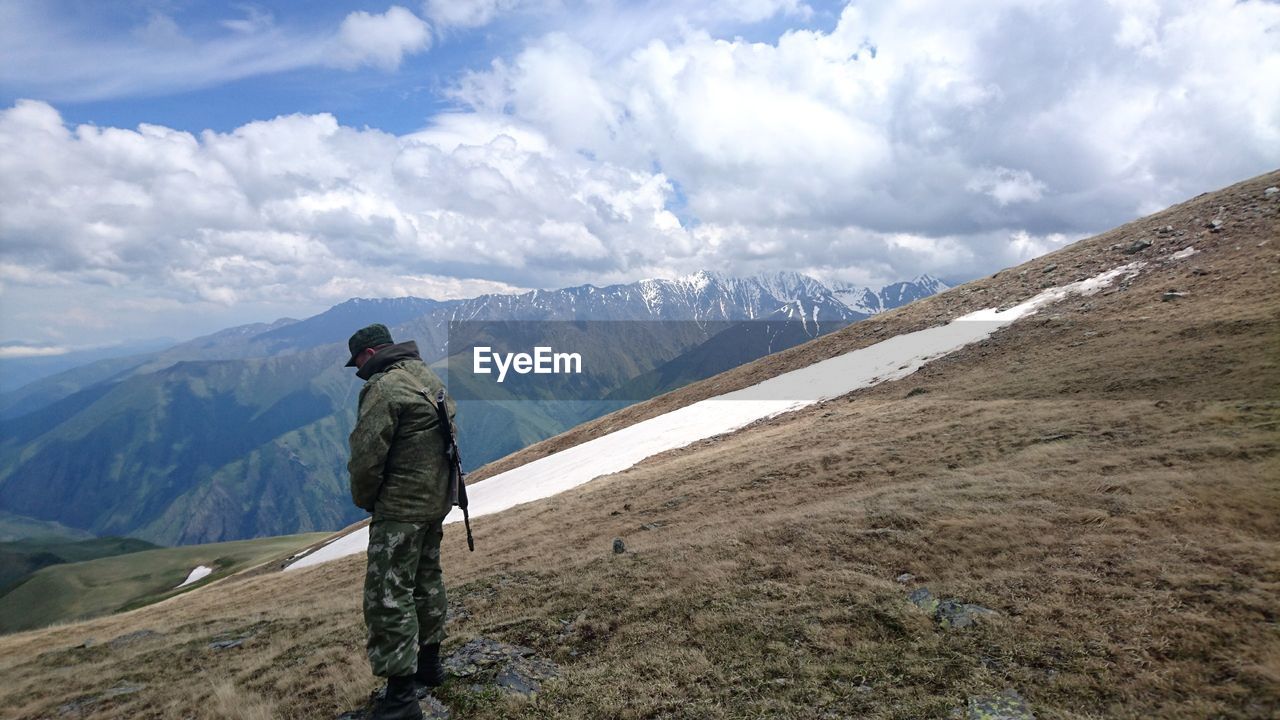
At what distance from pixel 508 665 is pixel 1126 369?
76.9ft

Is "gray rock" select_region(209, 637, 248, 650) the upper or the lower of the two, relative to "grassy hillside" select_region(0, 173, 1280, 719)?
upper

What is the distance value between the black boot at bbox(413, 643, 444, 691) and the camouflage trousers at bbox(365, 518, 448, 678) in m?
0.50

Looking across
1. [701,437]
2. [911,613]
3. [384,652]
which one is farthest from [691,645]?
[701,437]

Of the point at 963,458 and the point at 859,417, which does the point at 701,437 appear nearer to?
the point at 859,417

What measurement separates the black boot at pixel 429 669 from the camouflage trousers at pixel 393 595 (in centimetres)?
50

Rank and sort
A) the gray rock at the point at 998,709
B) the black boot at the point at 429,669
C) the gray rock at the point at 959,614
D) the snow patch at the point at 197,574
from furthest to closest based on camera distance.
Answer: the snow patch at the point at 197,574 < the gray rock at the point at 959,614 < the black boot at the point at 429,669 < the gray rock at the point at 998,709

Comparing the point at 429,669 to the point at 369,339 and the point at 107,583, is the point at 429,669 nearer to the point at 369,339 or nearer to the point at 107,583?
the point at 369,339

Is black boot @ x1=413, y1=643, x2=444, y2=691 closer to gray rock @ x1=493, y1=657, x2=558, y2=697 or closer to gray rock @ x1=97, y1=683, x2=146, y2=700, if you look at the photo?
gray rock @ x1=493, y1=657, x2=558, y2=697

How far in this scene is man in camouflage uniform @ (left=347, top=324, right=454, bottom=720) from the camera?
6.25 m

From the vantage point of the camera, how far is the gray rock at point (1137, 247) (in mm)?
37094

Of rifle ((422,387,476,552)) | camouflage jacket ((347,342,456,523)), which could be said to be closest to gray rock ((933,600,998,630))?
rifle ((422,387,476,552))

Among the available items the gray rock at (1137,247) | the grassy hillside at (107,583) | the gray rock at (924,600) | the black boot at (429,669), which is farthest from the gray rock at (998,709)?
the grassy hillside at (107,583)

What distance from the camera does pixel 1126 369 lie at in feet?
66.5

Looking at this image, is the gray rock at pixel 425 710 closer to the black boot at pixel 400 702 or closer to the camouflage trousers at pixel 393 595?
the black boot at pixel 400 702
